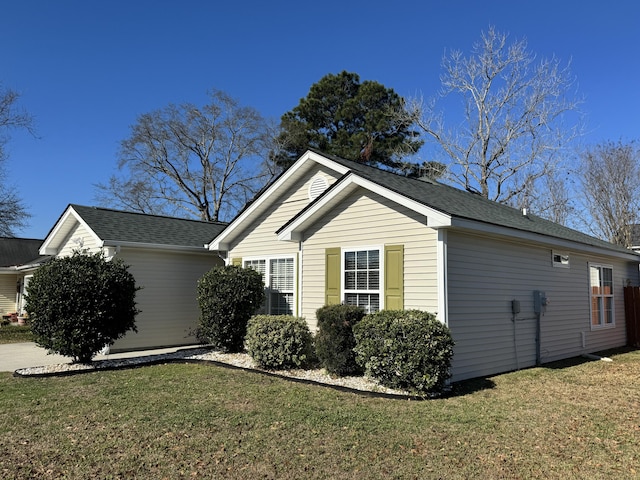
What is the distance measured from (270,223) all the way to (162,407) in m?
6.31

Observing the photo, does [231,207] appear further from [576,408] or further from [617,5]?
[576,408]

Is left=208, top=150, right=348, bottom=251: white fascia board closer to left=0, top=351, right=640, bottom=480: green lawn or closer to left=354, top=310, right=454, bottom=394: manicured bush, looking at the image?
left=354, top=310, right=454, bottom=394: manicured bush

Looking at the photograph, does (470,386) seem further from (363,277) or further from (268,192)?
(268,192)

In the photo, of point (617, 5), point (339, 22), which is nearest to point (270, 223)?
point (339, 22)

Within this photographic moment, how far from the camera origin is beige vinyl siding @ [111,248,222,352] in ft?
40.2

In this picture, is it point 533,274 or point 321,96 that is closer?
point 533,274

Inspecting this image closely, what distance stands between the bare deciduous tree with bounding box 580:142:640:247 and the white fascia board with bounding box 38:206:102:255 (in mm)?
26516

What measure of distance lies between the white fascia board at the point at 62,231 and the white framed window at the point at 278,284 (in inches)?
184

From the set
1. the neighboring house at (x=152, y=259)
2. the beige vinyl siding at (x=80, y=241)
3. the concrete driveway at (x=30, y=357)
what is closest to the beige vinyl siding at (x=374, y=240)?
the neighboring house at (x=152, y=259)

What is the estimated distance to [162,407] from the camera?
6312 millimetres

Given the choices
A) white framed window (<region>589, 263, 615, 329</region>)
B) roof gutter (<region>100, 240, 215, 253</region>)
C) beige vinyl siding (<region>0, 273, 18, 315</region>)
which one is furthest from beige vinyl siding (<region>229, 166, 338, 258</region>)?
beige vinyl siding (<region>0, 273, 18, 315</region>)

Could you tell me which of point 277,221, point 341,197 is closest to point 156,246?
point 277,221

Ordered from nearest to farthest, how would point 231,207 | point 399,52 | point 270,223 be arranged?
point 270,223
point 399,52
point 231,207

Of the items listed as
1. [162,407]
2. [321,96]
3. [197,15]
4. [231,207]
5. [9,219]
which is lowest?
[162,407]
